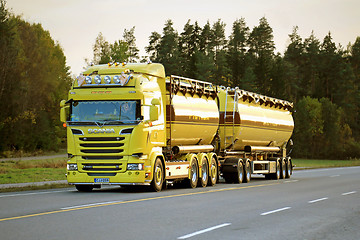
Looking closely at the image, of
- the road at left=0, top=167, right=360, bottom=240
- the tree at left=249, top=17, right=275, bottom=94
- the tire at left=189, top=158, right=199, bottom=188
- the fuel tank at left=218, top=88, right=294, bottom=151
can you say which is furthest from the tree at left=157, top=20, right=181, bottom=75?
the road at left=0, top=167, right=360, bottom=240

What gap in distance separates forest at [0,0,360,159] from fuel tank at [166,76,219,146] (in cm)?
4291

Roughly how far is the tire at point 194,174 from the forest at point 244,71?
148ft

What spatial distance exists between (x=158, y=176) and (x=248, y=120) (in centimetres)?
1070

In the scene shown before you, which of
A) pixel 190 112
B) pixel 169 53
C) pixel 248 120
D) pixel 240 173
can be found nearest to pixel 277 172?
pixel 248 120

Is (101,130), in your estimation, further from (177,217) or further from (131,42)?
(131,42)

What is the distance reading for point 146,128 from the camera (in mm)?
21562

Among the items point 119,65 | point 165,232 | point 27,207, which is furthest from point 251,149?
point 165,232

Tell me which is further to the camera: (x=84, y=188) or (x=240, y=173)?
(x=240, y=173)

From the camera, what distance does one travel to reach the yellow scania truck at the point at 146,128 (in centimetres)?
2109

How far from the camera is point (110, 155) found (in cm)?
2108

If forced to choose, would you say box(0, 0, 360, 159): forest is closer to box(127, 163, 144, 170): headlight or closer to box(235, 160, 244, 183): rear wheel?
box(235, 160, 244, 183): rear wheel

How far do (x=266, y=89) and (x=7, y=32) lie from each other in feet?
235

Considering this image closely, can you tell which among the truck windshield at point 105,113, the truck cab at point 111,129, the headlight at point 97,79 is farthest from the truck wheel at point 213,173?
the headlight at point 97,79

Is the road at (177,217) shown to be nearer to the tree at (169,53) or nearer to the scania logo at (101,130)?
the scania logo at (101,130)
